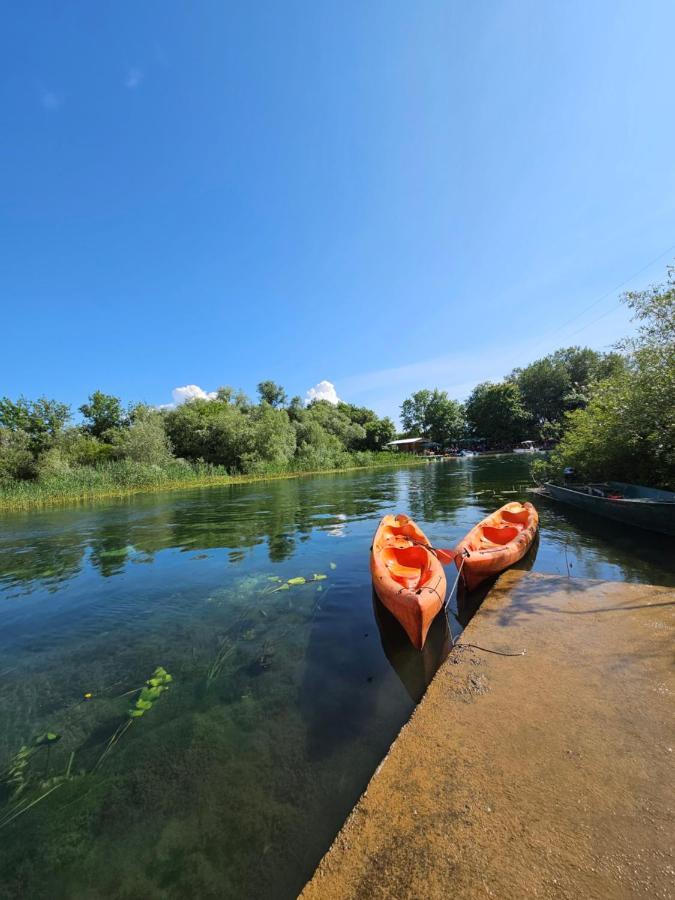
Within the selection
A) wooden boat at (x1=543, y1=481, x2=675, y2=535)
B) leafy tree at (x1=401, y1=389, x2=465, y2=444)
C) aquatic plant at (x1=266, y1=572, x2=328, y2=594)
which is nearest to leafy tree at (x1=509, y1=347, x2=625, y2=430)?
leafy tree at (x1=401, y1=389, x2=465, y2=444)

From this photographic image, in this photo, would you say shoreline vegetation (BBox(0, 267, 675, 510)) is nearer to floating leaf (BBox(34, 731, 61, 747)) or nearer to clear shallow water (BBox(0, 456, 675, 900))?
clear shallow water (BBox(0, 456, 675, 900))

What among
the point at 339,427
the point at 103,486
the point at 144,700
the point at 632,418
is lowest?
the point at 144,700

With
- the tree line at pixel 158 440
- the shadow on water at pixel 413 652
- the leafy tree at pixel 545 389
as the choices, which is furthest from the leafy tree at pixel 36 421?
the leafy tree at pixel 545 389

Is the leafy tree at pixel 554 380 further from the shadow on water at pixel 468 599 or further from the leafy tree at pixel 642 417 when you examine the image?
the shadow on water at pixel 468 599

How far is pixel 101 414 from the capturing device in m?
44.6

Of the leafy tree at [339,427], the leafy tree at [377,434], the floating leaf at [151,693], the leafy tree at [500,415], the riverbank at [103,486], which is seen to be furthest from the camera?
the leafy tree at [500,415]

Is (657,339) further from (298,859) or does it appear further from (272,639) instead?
(298,859)

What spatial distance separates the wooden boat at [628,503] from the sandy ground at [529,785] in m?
6.00

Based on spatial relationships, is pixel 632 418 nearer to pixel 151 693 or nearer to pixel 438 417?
pixel 151 693

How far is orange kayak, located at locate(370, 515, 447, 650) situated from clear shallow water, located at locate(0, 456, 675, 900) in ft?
1.82

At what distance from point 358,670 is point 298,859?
2.06m


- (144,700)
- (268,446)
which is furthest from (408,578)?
(268,446)

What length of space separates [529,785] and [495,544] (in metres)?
5.70

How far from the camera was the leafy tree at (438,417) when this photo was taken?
70.1 metres
